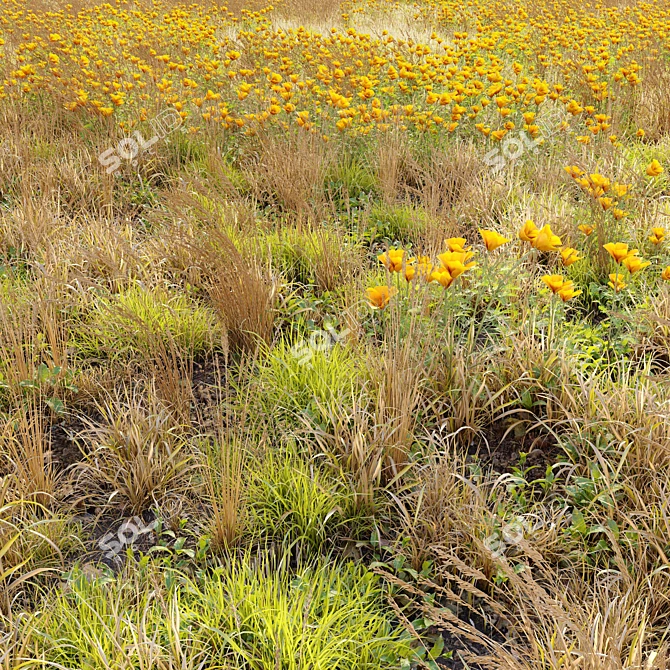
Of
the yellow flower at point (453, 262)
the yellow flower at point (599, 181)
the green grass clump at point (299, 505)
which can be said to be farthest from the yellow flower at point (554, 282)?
the green grass clump at point (299, 505)

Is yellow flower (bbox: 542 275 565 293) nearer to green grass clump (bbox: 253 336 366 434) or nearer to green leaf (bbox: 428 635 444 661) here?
green grass clump (bbox: 253 336 366 434)

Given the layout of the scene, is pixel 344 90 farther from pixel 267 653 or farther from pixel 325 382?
pixel 267 653

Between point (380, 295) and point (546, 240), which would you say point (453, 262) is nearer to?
point (380, 295)

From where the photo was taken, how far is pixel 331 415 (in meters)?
2.28

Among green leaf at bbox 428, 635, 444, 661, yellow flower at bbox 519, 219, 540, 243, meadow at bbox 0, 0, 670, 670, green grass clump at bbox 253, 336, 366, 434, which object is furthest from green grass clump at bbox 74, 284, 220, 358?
green leaf at bbox 428, 635, 444, 661

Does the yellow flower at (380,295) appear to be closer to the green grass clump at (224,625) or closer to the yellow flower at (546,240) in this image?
the yellow flower at (546,240)

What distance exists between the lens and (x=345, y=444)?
2.22 meters

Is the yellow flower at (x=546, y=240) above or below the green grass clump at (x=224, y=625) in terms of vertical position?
above

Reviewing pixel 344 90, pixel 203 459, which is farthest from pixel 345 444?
pixel 344 90

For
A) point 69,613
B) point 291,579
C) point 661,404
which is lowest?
point 291,579

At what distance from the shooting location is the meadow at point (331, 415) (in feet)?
5.67

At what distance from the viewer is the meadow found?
1728 mm

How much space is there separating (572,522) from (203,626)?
123 cm

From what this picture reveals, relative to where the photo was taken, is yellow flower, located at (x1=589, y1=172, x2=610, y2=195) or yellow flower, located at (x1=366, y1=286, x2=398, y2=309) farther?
yellow flower, located at (x1=589, y1=172, x2=610, y2=195)
